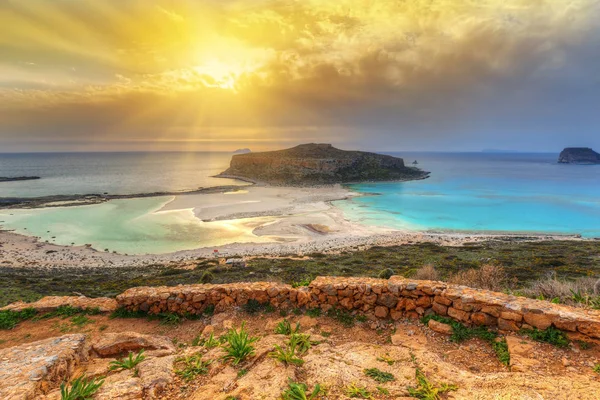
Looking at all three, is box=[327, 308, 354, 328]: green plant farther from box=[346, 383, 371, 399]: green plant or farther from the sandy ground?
the sandy ground

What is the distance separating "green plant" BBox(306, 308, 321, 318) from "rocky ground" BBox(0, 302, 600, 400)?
431 millimetres

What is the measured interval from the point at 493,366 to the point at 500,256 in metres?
24.5

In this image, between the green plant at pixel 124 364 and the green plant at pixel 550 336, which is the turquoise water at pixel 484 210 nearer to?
the green plant at pixel 550 336

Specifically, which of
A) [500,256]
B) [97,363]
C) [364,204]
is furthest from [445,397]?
[364,204]

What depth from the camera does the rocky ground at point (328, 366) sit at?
4.62 metres

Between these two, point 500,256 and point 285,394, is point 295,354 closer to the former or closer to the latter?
point 285,394

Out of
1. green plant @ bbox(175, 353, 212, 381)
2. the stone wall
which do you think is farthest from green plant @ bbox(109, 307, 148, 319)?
green plant @ bbox(175, 353, 212, 381)

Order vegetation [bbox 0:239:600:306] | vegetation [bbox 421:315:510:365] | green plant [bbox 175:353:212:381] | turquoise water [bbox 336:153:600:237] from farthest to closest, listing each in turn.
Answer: turquoise water [bbox 336:153:600:237]
vegetation [bbox 0:239:600:306]
vegetation [bbox 421:315:510:365]
green plant [bbox 175:353:212:381]

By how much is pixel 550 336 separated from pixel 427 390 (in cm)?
337

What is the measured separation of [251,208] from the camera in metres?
50.5

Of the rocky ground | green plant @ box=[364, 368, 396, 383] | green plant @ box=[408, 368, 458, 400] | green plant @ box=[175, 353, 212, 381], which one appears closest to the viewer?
green plant @ box=[408, 368, 458, 400]

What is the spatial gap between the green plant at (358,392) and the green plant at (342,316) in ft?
9.45

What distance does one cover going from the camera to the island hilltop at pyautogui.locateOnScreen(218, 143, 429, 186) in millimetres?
92300

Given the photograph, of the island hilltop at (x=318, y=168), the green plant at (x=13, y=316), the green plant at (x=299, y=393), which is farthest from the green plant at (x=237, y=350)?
the island hilltop at (x=318, y=168)
